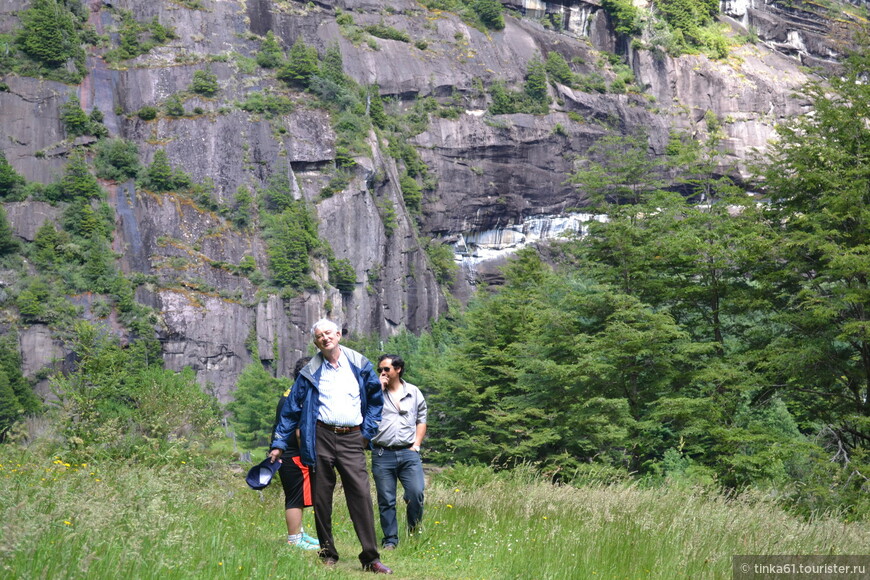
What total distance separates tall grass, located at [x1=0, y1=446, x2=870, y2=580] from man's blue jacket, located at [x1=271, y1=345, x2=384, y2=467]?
27.4 inches

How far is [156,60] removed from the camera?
64688mm

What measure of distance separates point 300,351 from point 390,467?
52.7 metres

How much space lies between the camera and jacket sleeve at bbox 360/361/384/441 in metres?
5.75

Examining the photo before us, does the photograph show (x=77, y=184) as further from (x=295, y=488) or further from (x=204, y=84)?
(x=295, y=488)

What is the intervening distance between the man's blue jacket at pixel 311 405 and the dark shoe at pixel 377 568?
78cm

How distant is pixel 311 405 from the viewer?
5.56 m

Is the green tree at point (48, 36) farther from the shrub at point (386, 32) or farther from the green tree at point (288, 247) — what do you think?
the shrub at point (386, 32)

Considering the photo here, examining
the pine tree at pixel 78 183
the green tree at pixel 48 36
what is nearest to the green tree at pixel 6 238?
the pine tree at pixel 78 183

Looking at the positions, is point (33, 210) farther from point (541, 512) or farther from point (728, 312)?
point (541, 512)

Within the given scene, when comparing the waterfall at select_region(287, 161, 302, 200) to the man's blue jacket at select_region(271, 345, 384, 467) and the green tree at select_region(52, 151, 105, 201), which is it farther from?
the man's blue jacket at select_region(271, 345, 384, 467)

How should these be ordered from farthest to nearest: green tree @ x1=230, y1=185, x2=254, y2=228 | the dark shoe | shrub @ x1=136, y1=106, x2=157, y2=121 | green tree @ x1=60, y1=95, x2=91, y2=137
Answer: shrub @ x1=136, y1=106, x2=157, y2=121
green tree @ x1=230, y1=185, x2=254, y2=228
green tree @ x1=60, y1=95, x2=91, y2=137
the dark shoe

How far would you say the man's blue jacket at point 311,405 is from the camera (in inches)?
219

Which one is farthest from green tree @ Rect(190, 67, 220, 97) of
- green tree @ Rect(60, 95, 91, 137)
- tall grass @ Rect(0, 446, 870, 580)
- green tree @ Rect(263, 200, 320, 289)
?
tall grass @ Rect(0, 446, 870, 580)

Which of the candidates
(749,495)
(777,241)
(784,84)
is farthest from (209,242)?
(784,84)
